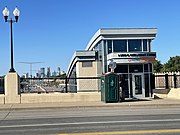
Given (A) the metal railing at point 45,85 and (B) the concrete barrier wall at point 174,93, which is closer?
(A) the metal railing at point 45,85

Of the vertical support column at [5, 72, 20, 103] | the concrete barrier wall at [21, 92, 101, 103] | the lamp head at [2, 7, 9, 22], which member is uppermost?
the lamp head at [2, 7, 9, 22]

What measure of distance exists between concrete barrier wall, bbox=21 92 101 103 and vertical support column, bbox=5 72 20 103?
58cm

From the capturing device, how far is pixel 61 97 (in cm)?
2553

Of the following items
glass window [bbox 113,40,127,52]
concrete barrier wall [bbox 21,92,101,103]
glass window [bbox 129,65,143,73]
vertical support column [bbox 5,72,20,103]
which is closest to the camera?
vertical support column [bbox 5,72,20,103]

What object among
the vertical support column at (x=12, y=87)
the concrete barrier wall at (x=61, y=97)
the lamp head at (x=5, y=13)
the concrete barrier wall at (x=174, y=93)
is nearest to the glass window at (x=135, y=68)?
the concrete barrier wall at (x=174, y=93)

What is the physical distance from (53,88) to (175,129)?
1799cm

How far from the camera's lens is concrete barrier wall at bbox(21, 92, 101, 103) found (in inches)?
991

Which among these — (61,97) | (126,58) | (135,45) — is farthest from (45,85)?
(135,45)

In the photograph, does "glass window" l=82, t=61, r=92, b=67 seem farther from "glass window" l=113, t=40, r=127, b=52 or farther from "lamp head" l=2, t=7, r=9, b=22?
"lamp head" l=2, t=7, r=9, b=22

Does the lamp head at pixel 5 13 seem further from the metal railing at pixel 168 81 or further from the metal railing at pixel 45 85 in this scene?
the metal railing at pixel 168 81

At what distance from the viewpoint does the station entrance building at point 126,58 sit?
30.0m

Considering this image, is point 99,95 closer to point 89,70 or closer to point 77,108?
point 77,108

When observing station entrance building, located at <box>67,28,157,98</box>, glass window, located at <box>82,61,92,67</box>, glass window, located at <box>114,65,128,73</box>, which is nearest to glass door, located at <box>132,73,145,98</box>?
station entrance building, located at <box>67,28,157,98</box>

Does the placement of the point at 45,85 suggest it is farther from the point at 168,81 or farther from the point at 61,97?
the point at 168,81
